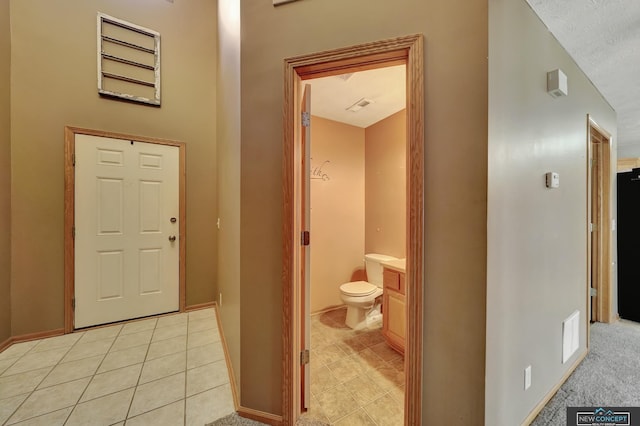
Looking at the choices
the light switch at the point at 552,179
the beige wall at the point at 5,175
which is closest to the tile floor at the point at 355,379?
the light switch at the point at 552,179

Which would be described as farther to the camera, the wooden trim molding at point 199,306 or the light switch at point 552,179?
the wooden trim molding at point 199,306

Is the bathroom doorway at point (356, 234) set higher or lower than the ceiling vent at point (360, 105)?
lower

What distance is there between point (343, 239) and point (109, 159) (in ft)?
9.12

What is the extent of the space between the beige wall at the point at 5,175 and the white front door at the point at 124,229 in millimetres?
430

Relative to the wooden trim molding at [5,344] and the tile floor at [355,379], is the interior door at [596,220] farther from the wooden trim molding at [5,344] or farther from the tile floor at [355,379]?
the wooden trim molding at [5,344]

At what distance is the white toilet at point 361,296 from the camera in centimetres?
247

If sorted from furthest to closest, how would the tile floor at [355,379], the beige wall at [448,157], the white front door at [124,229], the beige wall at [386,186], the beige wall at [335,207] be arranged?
1. the beige wall at [335,207]
2. the beige wall at [386,186]
3. the white front door at [124,229]
4. the tile floor at [355,379]
5. the beige wall at [448,157]

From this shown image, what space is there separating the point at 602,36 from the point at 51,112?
14.9 feet

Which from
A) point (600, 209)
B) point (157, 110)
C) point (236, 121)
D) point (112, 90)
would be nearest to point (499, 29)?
point (236, 121)

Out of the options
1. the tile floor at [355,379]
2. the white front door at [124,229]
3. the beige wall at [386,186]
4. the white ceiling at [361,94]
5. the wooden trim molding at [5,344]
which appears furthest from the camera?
the beige wall at [386,186]

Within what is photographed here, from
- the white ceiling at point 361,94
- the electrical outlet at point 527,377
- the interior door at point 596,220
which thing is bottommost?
the electrical outlet at point 527,377

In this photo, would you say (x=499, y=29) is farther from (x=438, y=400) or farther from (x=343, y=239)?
(x=343, y=239)

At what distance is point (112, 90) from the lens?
2.45 meters

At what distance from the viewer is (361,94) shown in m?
2.39
